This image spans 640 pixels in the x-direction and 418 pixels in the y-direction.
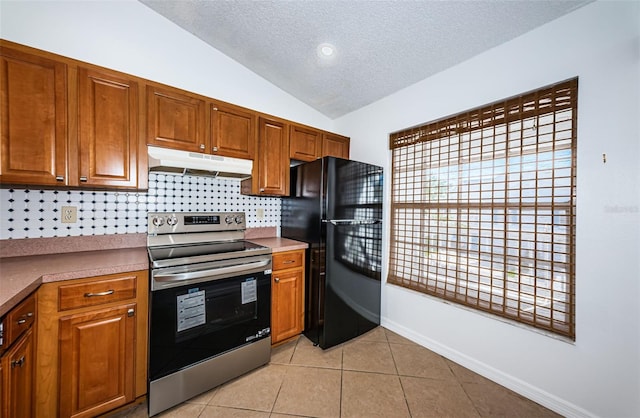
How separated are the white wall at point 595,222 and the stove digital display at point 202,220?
96.5 inches

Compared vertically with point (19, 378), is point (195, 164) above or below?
above

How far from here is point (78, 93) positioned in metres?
1.54

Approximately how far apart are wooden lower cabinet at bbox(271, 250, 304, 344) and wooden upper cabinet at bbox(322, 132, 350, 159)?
4.06ft

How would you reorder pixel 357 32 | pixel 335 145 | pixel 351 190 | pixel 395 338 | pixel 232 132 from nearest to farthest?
pixel 357 32 < pixel 232 132 < pixel 351 190 < pixel 395 338 < pixel 335 145

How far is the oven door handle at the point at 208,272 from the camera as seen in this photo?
1.48 m

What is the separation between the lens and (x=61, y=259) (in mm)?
1528

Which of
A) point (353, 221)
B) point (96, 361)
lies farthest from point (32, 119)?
point (353, 221)

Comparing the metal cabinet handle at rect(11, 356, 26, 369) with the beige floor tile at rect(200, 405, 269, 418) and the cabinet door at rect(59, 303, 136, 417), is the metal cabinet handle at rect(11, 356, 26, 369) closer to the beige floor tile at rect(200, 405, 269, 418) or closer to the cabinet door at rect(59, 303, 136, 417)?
the cabinet door at rect(59, 303, 136, 417)

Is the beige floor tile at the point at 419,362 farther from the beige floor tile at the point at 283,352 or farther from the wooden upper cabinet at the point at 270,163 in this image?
the wooden upper cabinet at the point at 270,163

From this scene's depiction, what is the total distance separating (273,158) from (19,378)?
202cm

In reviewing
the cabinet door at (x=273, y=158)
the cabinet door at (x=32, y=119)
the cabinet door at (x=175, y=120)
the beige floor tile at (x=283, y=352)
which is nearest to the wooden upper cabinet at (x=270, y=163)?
the cabinet door at (x=273, y=158)

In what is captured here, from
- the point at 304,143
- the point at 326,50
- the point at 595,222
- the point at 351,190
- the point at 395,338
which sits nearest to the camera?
the point at 595,222

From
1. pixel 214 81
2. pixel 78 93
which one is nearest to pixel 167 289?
pixel 78 93

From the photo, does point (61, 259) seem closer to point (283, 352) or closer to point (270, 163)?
point (270, 163)
